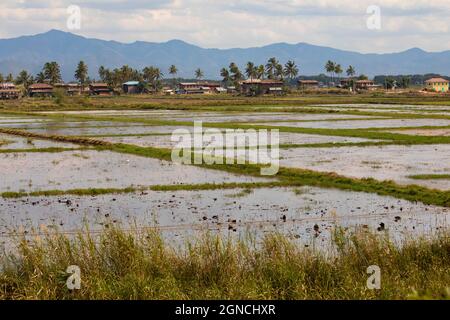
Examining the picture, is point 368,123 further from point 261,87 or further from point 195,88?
point 195,88

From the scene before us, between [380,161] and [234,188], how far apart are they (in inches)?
266

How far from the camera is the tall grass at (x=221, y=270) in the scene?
7.85 metres

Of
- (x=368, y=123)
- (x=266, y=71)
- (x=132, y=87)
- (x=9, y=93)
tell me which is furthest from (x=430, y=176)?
(x=266, y=71)

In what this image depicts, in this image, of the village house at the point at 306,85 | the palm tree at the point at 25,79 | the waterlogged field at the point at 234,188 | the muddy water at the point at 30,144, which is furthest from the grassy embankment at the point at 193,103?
the village house at the point at 306,85

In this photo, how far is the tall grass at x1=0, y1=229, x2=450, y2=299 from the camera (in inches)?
309

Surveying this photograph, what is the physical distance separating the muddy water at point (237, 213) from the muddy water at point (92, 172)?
6.13 feet

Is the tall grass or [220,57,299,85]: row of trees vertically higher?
[220,57,299,85]: row of trees

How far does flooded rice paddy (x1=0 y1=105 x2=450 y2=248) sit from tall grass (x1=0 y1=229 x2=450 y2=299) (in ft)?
3.62

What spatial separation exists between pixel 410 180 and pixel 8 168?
41.4 ft

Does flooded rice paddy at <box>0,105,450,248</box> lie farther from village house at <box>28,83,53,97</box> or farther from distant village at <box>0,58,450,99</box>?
village house at <box>28,83,53,97</box>

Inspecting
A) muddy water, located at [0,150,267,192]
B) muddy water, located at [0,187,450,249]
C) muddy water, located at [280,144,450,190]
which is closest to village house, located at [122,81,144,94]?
muddy water, located at [0,150,267,192]

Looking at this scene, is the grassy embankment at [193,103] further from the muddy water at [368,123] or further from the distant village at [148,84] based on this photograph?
the distant village at [148,84]

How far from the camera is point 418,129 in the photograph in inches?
1330

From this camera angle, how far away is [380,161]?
72.1 feet
